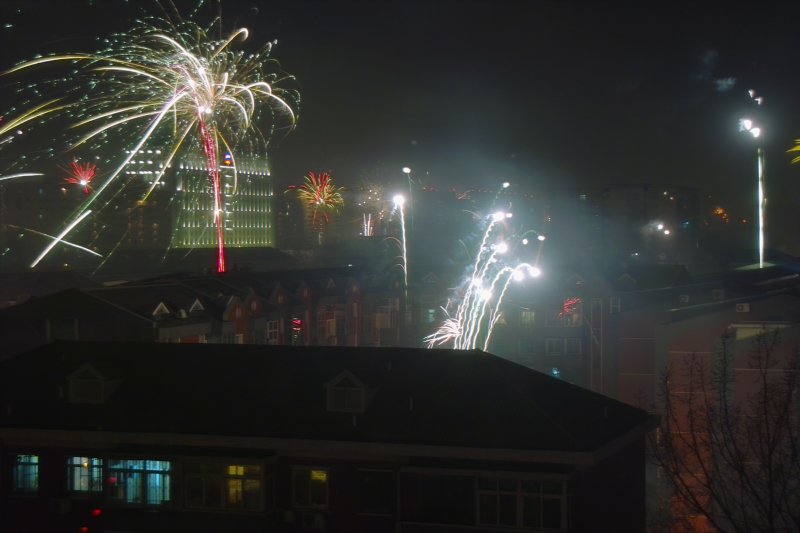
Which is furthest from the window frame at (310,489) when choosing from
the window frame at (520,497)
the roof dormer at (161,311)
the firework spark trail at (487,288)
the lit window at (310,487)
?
the firework spark trail at (487,288)

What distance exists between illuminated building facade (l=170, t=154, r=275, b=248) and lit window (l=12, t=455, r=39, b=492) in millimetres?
38972

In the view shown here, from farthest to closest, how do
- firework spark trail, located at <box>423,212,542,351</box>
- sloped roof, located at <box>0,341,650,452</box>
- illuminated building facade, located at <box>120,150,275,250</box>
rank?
illuminated building facade, located at <box>120,150,275,250</box> < firework spark trail, located at <box>423,212,542,351</box> < sloped roof, located at <box>0,341,650,452</box>

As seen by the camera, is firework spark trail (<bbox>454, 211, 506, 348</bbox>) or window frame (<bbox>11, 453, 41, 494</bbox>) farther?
firework spark trail (<bbox>454, 211, 506, 348</bbox>)

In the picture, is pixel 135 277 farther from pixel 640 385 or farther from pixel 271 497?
pixel 271 497

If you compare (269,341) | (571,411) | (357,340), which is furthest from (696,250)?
(571,411)

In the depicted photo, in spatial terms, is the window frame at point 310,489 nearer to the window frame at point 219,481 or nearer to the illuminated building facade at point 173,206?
the window frame at point 219,481

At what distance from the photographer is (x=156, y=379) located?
10742 millimetres

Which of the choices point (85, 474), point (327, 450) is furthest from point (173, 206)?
point (327, 450)

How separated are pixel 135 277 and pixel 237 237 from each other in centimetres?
3014

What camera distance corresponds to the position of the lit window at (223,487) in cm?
937

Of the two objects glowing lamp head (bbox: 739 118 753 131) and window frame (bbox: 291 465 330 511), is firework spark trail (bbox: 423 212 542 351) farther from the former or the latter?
window frame (bbox: 291 465 330 511)

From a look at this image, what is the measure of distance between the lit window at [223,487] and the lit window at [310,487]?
37cm

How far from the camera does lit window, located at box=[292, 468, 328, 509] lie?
30.6 ft

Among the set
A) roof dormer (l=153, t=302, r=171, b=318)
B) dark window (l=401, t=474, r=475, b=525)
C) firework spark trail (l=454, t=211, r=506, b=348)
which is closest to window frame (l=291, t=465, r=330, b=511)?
dark window (l=401, t=474, r=475, b=525)
